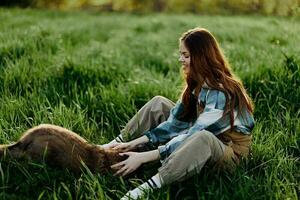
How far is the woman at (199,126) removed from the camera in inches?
121

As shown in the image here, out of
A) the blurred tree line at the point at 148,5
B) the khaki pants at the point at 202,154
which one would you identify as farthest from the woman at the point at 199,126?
the blurred tree line at the point at 148,5

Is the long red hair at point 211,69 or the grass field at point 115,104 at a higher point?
the long red hair at point 211,69

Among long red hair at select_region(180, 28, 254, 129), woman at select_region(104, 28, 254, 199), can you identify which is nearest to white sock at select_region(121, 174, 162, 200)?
woman at select_region(104, 28, 254, 199)

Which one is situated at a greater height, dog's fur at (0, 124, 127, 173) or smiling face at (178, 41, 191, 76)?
smiling face at (178, 41, 191, 76)

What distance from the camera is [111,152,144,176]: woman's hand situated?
3.21 metres

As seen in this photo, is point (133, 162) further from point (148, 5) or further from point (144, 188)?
point (148, 5)

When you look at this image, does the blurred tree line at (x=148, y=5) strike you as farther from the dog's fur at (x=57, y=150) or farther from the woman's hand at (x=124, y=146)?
the dog's fur at (x=57, y=150)

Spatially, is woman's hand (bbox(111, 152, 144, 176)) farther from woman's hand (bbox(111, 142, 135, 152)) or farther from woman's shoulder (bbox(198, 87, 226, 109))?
woman's shoulder (bbox(198, 87, 226, 109))

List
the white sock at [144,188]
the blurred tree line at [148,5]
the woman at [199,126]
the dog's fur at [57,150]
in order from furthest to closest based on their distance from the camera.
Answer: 1. the blurred tree line at [148,5]
2. the dog's fur at [57,150]
3. the woman at [199,126]
4. the white sock at [144,188]

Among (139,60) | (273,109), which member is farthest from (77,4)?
(273,109)

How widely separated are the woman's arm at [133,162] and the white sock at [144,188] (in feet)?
0.54

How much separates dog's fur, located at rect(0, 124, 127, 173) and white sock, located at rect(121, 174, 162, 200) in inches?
12.8

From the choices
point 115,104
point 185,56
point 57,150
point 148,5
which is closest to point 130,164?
point 57,150

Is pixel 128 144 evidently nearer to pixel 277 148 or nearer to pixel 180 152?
pixel 180 152
